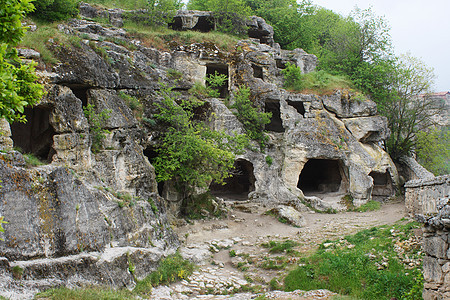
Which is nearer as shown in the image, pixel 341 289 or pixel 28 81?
pixel 28 81

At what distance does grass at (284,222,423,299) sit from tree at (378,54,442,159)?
611 inches

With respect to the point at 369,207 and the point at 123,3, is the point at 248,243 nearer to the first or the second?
the point at 369,207

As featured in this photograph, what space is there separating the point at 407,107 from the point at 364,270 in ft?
63.4

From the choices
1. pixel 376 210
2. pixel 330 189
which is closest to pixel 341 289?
pixel 376 210

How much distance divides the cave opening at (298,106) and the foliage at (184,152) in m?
8.89

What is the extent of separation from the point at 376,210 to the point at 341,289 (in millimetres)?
11400

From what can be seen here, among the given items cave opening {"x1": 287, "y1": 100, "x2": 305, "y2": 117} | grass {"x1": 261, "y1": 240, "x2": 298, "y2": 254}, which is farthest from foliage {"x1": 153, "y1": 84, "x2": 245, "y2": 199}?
cave opening {"x1": 287, "y1": 100, "x2": 305, "y2": 117}

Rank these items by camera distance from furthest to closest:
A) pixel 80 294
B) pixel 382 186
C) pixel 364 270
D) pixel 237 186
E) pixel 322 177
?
pixel 322 177 → pixel 237 186 → pixel 382 186 → pixel 364 270 → pixel 80 294

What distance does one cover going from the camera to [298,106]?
23594 mm

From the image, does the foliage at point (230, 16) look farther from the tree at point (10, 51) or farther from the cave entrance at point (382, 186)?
the tree at point (10, 51)

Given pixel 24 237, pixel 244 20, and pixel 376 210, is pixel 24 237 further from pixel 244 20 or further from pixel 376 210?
pixel 244 20

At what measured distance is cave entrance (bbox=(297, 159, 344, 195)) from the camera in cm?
2309

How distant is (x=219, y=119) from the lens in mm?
19500

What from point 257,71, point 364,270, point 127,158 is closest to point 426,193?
point 364,270
